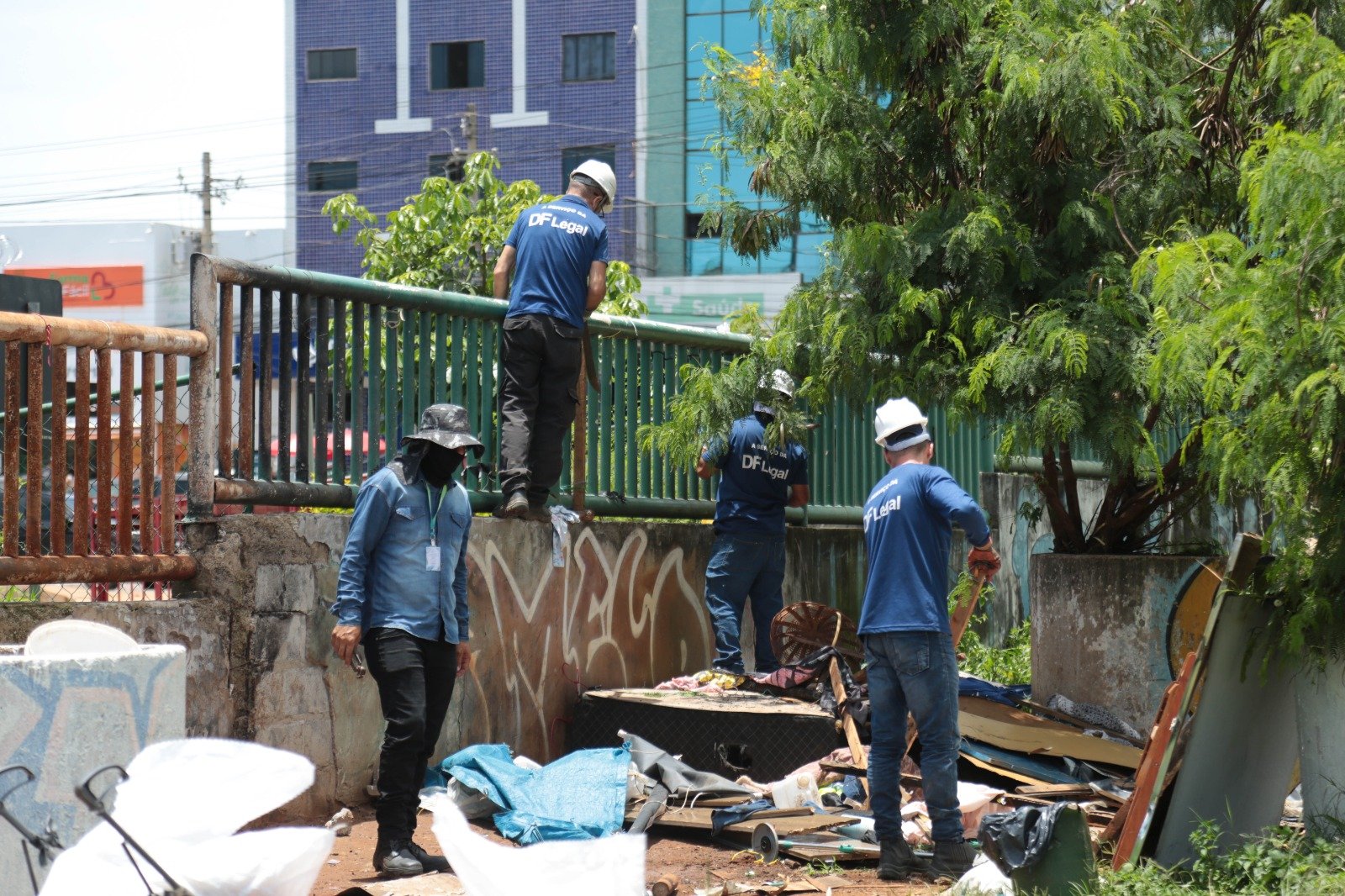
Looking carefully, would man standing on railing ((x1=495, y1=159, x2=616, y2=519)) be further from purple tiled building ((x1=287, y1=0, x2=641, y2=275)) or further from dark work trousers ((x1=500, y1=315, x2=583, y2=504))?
purple tiled building ((x1=287, y1=0, x2=641, y2=275))

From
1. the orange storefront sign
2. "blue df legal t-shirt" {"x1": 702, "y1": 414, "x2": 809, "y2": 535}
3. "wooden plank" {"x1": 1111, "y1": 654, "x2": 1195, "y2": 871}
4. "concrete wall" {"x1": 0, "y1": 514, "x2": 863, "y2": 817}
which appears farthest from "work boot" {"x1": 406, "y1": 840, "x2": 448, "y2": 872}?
the orange storefront sign

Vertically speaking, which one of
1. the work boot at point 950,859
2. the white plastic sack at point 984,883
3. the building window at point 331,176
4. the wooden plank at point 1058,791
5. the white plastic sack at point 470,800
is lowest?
the white plastic sack at point 470,800

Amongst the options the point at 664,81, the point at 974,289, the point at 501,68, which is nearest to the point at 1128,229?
the point at 974,289

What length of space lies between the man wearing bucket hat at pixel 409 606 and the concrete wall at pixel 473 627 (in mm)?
625

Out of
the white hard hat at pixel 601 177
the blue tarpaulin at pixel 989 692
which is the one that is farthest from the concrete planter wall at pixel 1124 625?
the white hard hat at pixel 601 177

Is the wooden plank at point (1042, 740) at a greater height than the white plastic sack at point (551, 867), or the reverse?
the white plastic sack at point (551, 867)

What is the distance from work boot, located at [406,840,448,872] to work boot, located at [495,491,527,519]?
2.35m

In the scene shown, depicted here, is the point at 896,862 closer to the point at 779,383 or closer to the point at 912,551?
the point at 912,551

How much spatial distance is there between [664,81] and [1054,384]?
28736 mm

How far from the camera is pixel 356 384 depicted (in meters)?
7.55

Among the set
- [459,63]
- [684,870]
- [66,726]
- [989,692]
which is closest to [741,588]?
[989,692]

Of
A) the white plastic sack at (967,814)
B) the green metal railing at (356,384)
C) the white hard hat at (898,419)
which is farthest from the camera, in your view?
the green metal railing at (356,384)

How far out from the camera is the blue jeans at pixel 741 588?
909cm

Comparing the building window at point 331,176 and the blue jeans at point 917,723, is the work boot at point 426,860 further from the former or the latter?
the building window at point 331,176
